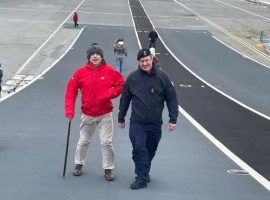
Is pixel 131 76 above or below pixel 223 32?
above

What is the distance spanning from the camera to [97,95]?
847 cm

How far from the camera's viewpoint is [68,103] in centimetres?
855

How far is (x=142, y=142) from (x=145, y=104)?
53 centimetres

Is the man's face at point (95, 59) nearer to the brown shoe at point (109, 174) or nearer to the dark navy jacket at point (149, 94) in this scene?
the dark navy jacket at point (149, 94)

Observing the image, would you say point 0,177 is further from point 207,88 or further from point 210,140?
point 207,88

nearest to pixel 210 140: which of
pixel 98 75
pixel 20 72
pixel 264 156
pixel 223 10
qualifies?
pixel 264 156

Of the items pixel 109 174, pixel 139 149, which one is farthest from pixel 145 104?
pixel 109 174

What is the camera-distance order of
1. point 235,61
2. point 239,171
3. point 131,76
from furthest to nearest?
point 235,61
point 239,171
point 131,76

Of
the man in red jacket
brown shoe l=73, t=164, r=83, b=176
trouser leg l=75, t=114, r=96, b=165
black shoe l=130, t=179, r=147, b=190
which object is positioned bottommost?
brown shoe l=73, t=164, r=83, b=176

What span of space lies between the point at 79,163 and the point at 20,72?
827 inches

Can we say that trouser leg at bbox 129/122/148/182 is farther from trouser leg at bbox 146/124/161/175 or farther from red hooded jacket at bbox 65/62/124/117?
red hooded jacket at bbox 65/62/124/117

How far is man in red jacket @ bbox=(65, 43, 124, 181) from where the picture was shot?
27.7 feet

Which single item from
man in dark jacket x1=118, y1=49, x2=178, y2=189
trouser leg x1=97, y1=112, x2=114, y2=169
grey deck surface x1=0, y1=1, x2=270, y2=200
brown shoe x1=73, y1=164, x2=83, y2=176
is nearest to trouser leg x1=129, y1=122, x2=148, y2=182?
man in dark jacket x1=118, y1=49, x2=178, y2=189

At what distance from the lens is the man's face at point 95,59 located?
8377 mm
